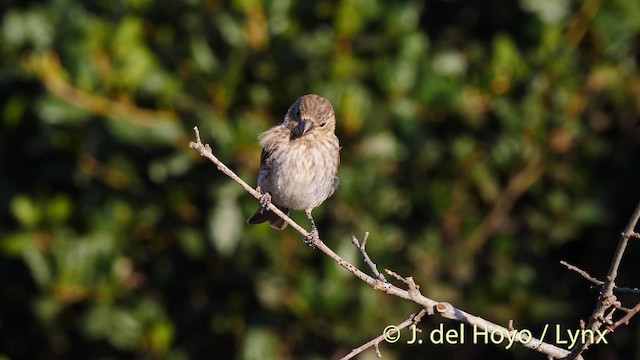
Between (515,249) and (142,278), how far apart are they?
2159mm

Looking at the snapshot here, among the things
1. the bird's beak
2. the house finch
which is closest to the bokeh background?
the house finch

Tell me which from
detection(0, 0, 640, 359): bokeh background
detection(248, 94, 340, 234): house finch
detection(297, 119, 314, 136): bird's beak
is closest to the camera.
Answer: detection(297, 119, 314, 136): bird's beak

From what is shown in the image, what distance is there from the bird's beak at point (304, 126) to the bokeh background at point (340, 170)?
724 mm

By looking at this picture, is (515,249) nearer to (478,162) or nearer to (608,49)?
(478,162)

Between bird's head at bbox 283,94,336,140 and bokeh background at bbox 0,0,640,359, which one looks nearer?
bird's head at bbox 283,94,336,140

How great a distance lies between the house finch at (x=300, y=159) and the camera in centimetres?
473

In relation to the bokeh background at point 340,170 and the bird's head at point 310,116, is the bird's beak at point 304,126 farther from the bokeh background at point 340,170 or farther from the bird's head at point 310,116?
the bokeh background at point 340,170

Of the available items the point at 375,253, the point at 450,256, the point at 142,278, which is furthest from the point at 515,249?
the point at 142,278

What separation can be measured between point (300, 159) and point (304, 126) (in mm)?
194

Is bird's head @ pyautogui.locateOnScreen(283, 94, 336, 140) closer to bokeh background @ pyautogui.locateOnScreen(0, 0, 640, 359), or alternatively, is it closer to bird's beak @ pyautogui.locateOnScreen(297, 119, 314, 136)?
bird's beak @ pyautogui.locateOnScreen(297, 119, 314, 136)

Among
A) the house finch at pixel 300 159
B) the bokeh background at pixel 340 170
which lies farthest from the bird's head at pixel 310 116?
the bokeh background at pixel 340 170

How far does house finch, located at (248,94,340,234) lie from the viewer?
4.73m

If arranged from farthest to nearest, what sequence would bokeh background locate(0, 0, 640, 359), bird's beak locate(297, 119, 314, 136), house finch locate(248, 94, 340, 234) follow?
bokeh background locate(0, 0, 640, 359)
house finch locate(248, 94, 340, 234)
bird's beak locate(297, 119, 314, 136)

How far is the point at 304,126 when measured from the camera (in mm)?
4633
